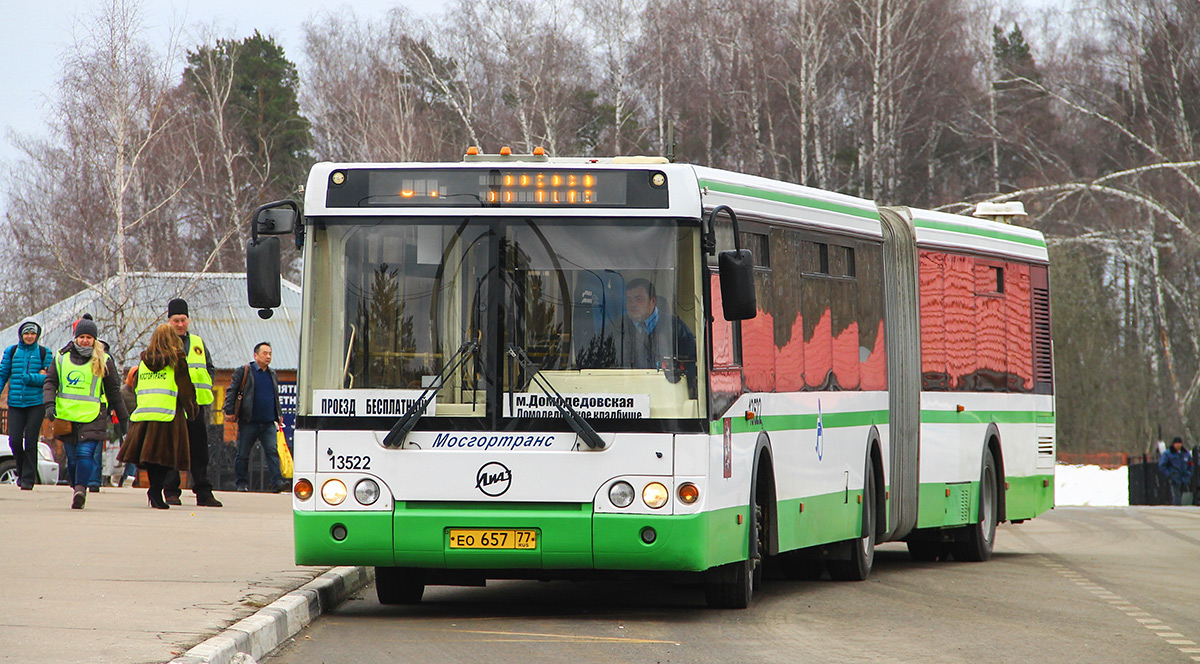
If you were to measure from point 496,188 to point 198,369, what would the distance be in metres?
8.40

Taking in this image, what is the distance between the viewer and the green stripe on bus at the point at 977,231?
640 inches

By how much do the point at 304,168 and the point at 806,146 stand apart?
18829 mm

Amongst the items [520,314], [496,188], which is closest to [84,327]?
[496,188]

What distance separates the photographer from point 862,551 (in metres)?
14.3

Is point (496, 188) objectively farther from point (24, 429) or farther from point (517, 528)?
point (24, 429)

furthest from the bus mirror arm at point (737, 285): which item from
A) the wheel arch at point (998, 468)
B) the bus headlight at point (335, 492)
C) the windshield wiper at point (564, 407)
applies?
the wheel arch at point (998, 468)

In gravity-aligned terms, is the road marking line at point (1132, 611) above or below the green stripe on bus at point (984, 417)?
below

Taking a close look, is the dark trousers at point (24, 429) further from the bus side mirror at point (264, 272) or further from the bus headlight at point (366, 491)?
the bus headlight at point (366, 491)

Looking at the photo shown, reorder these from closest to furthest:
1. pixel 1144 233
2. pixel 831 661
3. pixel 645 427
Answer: pixel 831 661, pixel 645 427, pixel 1144 233

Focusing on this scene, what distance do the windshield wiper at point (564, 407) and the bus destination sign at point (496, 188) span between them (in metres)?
0.88

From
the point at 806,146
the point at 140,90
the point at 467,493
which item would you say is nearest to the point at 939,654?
the point at 467,493

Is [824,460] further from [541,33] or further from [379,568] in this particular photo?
[541,33]

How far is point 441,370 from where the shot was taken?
10.7 metres

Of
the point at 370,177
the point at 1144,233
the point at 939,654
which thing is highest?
the point at 1144,233
